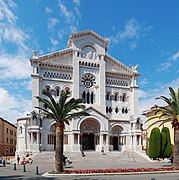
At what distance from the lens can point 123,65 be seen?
53531 mm

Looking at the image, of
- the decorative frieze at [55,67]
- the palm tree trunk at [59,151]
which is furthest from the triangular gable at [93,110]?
the palm tree trunk at [59,151]

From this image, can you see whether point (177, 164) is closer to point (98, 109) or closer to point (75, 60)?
point (98, 109)

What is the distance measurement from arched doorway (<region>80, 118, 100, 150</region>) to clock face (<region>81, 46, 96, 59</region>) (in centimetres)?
1307

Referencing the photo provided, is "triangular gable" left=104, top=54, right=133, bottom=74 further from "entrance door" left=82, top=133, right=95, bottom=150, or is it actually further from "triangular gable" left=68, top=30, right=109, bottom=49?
"entrance door" left=82, top=133, right=95, bottom=150

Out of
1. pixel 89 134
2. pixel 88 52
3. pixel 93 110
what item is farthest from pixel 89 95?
pixel 88 52

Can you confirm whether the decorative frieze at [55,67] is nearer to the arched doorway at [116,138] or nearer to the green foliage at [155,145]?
the arched doorway at [116,138]

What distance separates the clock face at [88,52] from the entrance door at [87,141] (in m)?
15.9

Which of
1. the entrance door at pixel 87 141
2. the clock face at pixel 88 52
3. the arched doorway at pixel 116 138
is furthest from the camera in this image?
the clock face at pixel 88 52

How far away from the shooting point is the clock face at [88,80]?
5031cm

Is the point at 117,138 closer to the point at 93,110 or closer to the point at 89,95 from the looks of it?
the point at 93,110

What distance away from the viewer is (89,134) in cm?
4928

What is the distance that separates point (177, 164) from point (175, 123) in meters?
4.26

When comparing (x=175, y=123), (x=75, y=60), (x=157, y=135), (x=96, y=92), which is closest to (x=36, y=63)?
(x=75, y=60)

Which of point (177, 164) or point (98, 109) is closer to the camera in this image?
point (177, 164)
